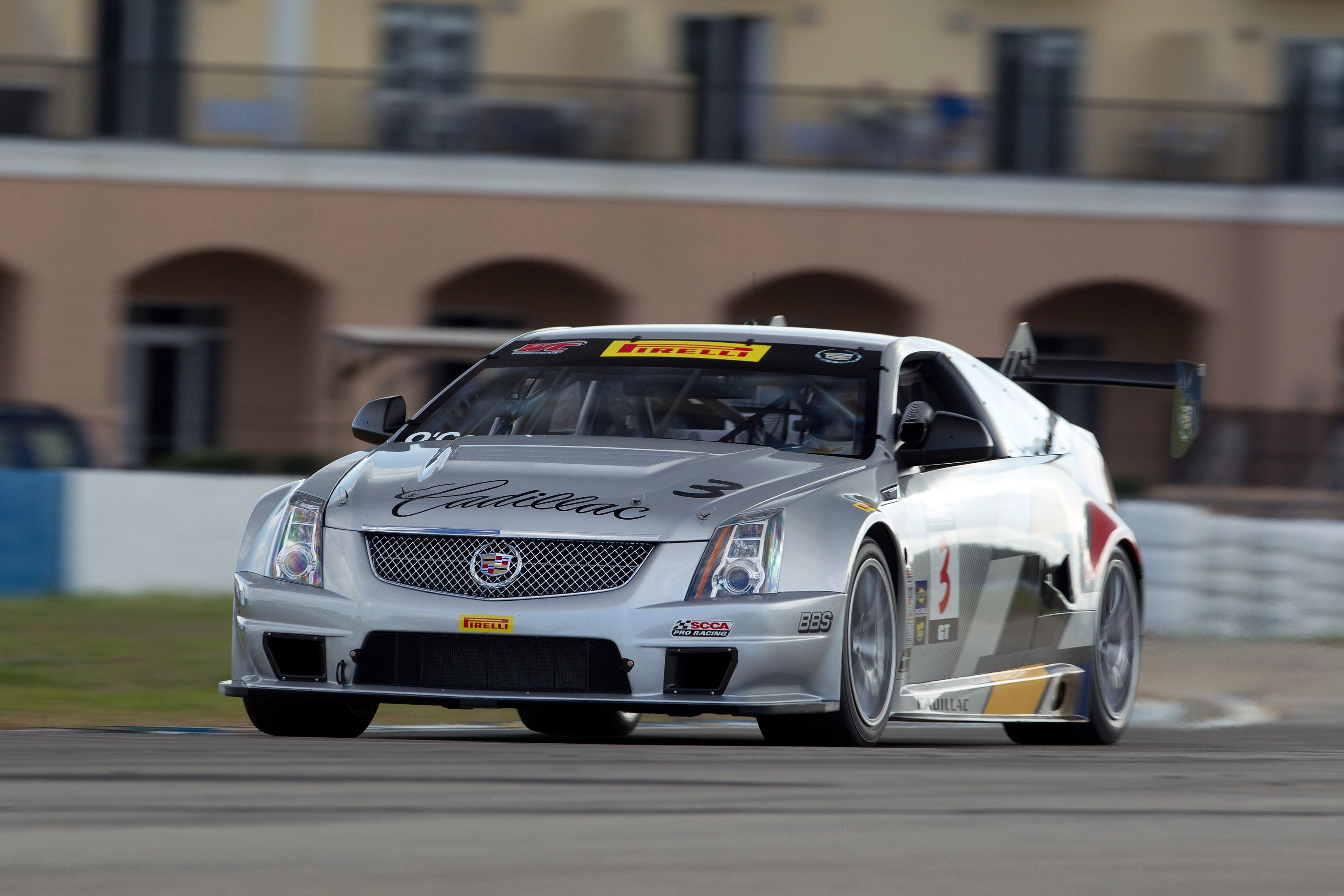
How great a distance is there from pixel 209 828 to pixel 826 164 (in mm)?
24060

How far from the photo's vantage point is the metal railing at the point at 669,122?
27359mm

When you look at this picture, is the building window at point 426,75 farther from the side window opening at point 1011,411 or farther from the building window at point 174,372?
the side window opening at point 1011,411

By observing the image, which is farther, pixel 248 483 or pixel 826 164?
pixel 826 164

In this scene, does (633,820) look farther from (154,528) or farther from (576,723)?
(154,528)

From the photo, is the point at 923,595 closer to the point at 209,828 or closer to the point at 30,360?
the point at 209,828

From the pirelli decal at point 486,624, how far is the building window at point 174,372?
23.1 metres

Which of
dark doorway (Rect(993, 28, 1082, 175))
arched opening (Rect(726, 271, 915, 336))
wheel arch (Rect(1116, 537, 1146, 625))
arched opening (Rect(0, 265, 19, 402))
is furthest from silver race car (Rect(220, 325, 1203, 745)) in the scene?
arched opening (Rect(726, 271, 915, 336))

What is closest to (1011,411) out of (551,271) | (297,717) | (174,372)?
(297,717)

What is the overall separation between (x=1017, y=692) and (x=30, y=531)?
9.37 meters

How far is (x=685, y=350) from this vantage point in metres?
8.29

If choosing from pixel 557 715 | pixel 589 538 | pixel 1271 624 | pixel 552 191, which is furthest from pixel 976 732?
pixel 552 191

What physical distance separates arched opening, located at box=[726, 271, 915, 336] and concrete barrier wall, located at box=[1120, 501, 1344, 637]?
14.0m

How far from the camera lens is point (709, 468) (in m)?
7.38

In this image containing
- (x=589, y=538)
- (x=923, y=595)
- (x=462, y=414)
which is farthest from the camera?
(x=462, y=414)
